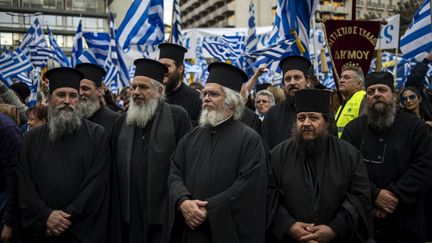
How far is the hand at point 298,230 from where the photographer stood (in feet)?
13.6

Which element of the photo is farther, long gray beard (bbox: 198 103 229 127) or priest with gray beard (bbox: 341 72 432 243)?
priest with gray beard (bbox: 341 72 432 243)

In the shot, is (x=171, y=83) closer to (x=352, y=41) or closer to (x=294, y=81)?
(x=294, y=81)

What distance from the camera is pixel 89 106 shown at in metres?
5.89

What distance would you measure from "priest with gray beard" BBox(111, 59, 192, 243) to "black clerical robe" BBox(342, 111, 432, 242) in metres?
1.89

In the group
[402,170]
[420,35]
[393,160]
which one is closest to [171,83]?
[393,160]

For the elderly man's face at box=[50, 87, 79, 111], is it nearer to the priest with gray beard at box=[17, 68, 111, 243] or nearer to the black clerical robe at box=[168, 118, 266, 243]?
the priest with gray beard at box=[17, 68, 111, 243]

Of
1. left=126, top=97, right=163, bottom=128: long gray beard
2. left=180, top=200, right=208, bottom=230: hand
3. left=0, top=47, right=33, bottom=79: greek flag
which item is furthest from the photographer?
left=0, top=47, right=33, bottom=79: greek flag

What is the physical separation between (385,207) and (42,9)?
6806cm

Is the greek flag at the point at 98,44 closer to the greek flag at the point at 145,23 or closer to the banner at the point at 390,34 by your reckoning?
the greek flag at the point at 145,23

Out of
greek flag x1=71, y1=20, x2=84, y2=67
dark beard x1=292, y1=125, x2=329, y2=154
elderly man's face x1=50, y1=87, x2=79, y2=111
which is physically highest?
greek flag x1=71, y1=20, x2=84, y2=67

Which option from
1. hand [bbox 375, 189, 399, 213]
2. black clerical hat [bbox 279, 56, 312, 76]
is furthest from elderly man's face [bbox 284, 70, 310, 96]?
hand [bbox 375, 189, 399, 213]

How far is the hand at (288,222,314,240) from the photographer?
4133mm

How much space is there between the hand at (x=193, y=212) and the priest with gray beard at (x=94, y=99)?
2070 mm

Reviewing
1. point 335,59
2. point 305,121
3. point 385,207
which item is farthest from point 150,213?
point 335,59
